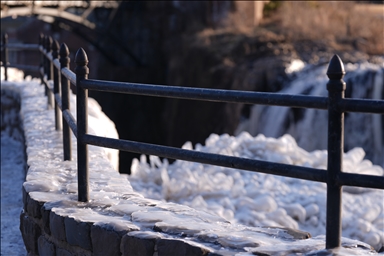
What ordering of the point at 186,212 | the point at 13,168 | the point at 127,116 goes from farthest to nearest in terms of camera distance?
the point at 127,116, the point at 13,168, the point at 186,212

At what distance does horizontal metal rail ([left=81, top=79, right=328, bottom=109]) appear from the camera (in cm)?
226

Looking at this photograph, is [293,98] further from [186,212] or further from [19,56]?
[19,56]

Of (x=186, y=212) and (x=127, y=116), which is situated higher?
(x=186, y=212)

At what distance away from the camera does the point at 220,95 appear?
8.29 ft

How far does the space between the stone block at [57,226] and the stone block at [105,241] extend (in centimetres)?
23

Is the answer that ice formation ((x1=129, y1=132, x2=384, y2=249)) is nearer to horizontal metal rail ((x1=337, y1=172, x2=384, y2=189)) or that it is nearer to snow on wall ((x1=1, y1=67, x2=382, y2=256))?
snow on wall ((x1=1, y1=67, x2=382, y2=256))

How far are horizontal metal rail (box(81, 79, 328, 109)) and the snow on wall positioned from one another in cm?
50

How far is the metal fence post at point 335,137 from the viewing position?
2.19 m

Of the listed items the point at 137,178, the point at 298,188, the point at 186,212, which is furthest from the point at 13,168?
the point at 186,212

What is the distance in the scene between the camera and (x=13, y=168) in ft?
20.4

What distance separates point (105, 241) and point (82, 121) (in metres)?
0.67

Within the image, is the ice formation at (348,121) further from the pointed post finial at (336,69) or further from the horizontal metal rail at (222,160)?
the pointed post finial at (336,69)

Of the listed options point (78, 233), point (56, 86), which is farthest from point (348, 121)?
point (78, 233)

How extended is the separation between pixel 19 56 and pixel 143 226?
97.4 feet
